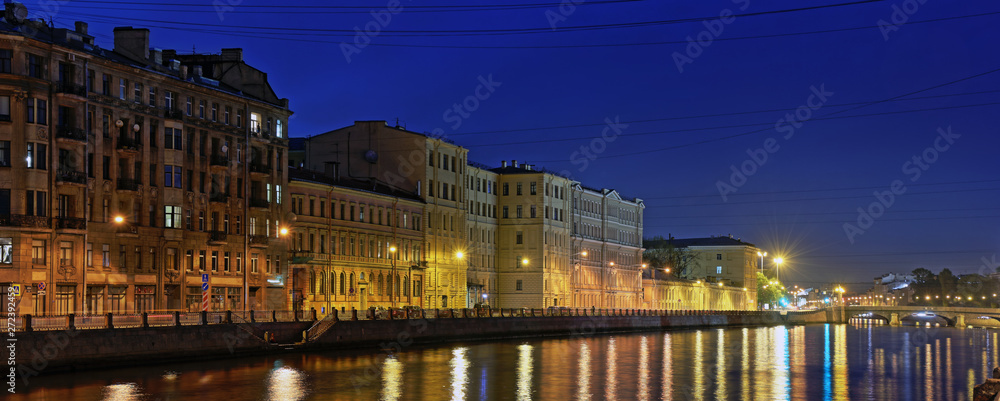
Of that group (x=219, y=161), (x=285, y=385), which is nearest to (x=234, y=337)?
(x=285, y=385)

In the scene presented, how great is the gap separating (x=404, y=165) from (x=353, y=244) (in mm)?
13291

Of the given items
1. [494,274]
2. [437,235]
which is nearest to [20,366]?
[437,235]

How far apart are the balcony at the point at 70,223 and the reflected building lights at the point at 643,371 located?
95.8ft

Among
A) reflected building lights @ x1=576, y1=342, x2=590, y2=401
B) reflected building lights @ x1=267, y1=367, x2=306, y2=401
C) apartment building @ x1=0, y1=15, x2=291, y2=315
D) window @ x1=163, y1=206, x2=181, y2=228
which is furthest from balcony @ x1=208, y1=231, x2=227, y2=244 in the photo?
reflected building lights @ x1=576, y1=342, x2=590, y2=401

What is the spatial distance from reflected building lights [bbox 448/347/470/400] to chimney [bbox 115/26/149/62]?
24894 millimetres

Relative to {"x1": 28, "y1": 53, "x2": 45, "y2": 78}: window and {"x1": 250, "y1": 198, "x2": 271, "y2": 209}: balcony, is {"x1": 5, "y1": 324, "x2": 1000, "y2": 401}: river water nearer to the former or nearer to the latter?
{"x1": 250, "y1": 198, "x2": 271, "y2": 209}: balcony

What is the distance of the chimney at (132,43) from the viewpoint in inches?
2566

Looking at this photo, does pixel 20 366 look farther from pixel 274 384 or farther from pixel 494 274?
pixel 494 274

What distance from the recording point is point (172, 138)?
218 feet

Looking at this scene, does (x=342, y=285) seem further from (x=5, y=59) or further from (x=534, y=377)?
(x=534, y=377)

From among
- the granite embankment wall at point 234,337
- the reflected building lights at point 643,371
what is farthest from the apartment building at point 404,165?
the reflected building lights at point 643,371

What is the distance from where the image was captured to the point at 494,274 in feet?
378

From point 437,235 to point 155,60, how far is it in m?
38.6

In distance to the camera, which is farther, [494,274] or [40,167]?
[494,274]
